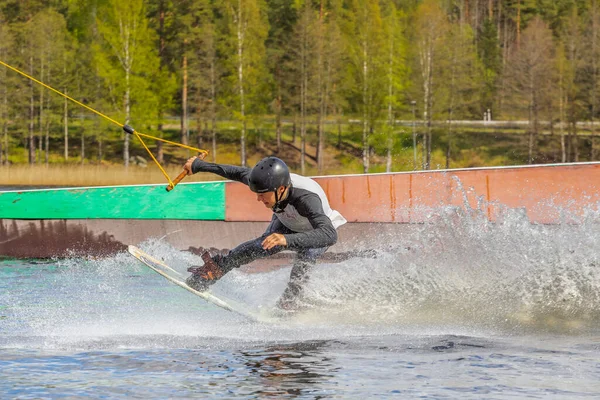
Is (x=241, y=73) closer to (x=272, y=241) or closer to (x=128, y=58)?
(x=128, y=58)

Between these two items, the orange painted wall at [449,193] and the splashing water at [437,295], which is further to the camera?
the orange painted wall at [449,193]

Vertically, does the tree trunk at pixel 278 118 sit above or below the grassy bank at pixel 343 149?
above

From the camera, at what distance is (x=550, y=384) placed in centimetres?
731

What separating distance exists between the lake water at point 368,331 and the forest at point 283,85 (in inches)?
1973

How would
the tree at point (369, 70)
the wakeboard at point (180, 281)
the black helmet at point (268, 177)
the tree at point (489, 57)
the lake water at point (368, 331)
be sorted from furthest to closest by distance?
the tree at point (489, 57)
the tree at point (369, 70)
the wakeboard at point (180, 281)
the black helmet at point (268, 177)
the lake water at point (368, 331)

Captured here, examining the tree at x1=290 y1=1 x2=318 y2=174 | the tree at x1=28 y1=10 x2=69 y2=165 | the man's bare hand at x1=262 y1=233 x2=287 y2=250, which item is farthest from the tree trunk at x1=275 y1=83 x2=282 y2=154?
the man's bare hand at x1=262 y1=233 x2=287 y2=250

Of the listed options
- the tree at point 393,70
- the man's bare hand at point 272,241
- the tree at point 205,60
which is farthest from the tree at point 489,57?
the man's bare hand at point 272,241

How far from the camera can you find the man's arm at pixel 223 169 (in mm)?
9578

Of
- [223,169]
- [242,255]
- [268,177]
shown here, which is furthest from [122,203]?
[268,177]

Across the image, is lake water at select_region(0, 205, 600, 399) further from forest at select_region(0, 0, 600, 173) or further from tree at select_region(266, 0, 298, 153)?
tree at select_region(266, 0, 298, 153)

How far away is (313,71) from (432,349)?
57.4 m

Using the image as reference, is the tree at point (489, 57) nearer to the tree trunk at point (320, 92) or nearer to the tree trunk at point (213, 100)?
the tree trunk at point (320, 92)

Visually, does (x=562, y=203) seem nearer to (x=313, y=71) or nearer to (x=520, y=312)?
(x=520, y=312)

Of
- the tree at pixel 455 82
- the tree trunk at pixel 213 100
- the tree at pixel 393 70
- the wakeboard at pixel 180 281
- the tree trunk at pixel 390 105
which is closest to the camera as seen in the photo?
the wakeboard at pixel 180 281
